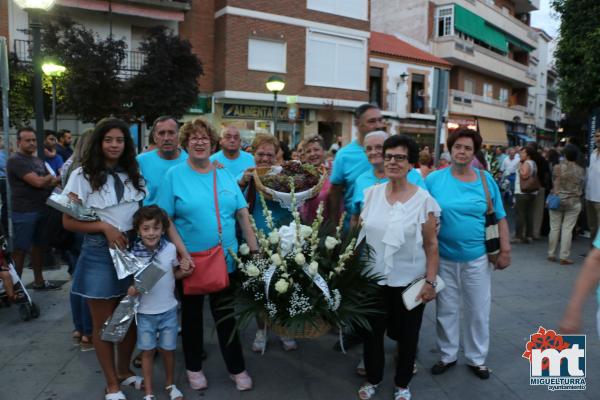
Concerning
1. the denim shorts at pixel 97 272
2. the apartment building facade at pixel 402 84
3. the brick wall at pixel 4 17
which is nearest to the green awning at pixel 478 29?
the apartment building facade at pixel 402 84

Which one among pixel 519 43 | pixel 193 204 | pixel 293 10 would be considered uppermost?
pixel 519 43

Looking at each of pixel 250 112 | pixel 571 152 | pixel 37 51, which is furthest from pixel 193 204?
pixel 250 112

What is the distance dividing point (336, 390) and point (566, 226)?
5.96 meters

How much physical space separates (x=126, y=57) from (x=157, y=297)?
50.2ft

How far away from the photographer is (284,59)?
20922 mm

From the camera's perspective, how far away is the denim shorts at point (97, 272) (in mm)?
3273

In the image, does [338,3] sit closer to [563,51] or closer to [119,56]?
[563,51]

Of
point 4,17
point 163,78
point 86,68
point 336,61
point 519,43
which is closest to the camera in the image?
point 86,68

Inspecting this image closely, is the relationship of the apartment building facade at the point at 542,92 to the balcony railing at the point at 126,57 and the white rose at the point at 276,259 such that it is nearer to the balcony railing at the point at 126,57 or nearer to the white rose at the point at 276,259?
the balcony railing at the point at 126,57

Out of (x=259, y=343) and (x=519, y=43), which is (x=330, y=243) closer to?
(x=259, y=343)

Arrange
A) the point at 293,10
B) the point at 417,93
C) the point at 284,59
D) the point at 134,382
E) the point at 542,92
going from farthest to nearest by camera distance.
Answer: the point at 542,92 < the point at 417,93 < the point at 284,59 < the point at 293,10 < the point at 134,382

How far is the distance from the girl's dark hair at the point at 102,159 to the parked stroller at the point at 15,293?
2220 mm

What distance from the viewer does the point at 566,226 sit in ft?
25.7

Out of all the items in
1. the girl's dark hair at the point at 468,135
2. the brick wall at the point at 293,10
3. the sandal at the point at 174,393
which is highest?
the brick wall at the point at 293,10
